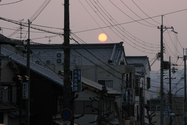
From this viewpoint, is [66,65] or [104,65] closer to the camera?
[66,65]

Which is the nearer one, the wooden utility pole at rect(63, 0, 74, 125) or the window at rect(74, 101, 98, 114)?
the wooden utility pole at rect(63, 0, 74, 125)

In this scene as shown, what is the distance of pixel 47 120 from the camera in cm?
2617

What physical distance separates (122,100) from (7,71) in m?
20.1

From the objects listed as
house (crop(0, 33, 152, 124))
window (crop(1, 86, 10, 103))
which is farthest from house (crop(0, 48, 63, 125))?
house (crop(0, 33, 152, 124))

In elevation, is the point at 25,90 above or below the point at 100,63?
below

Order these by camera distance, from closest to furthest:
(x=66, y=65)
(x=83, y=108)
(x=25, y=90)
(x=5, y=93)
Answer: (x=66, y=65) → (x=25, y=90) → (x=5, y=93) → (x=83, y=108)

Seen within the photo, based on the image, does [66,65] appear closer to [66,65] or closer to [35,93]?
[66,65]

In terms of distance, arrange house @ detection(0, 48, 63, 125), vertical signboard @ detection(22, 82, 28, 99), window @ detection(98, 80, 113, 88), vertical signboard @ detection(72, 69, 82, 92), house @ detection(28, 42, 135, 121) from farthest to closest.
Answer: window @ detection(98, 80, 113, 88) < house @ detection(28, 42, 135, 121) < house @ detection(0, 48, 63, 125) < vertical signboard @ detection(22, 82, 28, 99) < vertical signboard @ detection(72, 69, 82, 92)

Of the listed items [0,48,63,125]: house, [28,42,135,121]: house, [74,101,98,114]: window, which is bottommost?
Result: [74,101,98,114]: window

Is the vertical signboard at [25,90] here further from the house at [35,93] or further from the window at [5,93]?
the window at [5,93]

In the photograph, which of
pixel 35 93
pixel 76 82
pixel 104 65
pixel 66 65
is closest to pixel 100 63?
pixel 104 65

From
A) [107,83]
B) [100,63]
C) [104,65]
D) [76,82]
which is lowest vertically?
[107,83]

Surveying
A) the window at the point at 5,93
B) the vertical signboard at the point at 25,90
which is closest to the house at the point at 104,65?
the window at the point at 5,93

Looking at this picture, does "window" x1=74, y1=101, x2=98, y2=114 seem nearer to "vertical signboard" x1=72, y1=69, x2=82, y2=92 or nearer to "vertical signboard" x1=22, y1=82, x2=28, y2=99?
"vertical signboard" x1=22, y1=82, x2=28, y2=99
